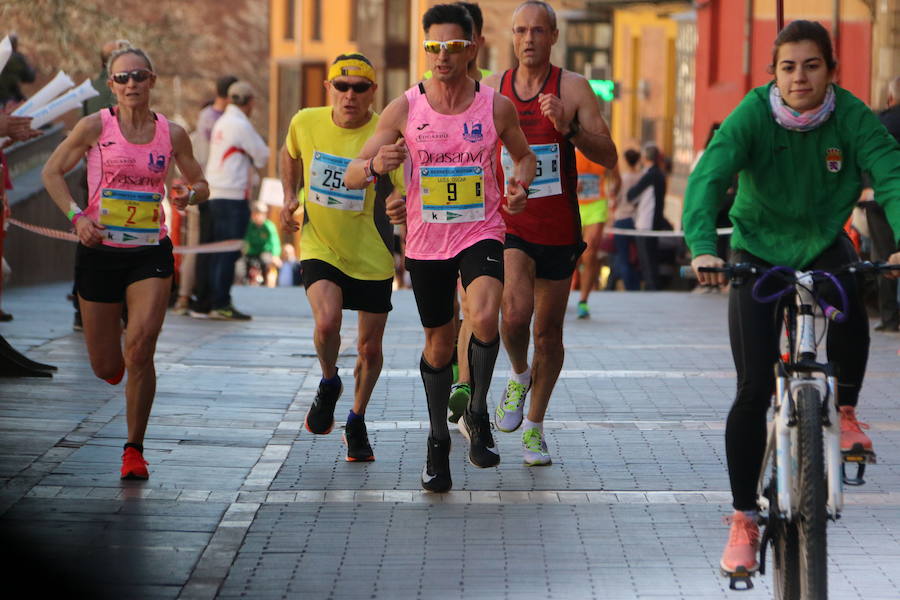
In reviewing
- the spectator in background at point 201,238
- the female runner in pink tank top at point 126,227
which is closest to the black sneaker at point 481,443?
the female runner in pink tank top at point 126,227

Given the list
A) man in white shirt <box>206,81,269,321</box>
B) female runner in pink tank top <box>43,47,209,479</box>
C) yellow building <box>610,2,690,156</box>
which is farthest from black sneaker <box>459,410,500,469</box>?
yellow building <box>610,2,690,156</box>

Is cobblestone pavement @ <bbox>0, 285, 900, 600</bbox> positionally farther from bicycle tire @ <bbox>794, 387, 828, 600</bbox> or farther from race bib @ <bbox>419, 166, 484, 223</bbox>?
race bib @ <bbox>419, 166, 484, 223</bbox>

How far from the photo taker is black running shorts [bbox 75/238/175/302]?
782cm

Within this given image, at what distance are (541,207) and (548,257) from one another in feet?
0.74

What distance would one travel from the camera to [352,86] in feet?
26.7

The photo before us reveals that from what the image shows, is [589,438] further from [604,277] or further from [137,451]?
[604,277]

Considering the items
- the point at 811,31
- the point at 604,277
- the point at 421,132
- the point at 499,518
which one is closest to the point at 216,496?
the point at 499,518

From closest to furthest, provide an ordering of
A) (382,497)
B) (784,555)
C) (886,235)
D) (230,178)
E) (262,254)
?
(784,555) < (382,497) < (886,235) < (230,178) < (262,254)

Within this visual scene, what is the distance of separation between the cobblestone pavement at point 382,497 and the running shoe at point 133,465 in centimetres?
6

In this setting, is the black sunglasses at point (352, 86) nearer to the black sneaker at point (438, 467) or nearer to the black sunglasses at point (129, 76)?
the black sunglasses at point (129, 76)

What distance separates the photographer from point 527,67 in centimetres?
807

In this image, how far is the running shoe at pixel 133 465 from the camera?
7.64 meters

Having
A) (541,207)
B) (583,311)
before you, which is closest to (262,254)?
(583,311)

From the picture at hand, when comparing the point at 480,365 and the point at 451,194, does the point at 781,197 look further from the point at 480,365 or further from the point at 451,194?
the point at 480,365
